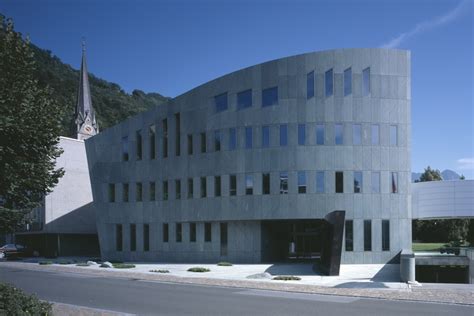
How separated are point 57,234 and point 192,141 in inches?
1096

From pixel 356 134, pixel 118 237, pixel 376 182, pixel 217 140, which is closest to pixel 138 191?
pixel 118 237

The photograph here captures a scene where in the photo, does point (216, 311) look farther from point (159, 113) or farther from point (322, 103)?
point (159, 113)

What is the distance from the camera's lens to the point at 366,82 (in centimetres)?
4025

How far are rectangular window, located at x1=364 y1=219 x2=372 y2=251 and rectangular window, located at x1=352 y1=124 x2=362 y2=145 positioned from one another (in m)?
6.15

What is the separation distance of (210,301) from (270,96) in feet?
79.3

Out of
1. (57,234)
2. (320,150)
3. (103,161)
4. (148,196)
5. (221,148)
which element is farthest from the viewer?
(57,234)

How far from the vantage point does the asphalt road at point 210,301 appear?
693 inches

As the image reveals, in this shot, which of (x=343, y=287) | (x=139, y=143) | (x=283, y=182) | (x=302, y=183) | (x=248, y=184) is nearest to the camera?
(x=343, y=287)

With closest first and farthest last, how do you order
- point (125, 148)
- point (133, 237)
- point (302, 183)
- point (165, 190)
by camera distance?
point (302, 183) → point (165, 190) → point (133, 237) → point (125, 148)

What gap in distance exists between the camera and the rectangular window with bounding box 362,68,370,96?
40156 mm

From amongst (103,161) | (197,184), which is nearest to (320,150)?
(197,184)

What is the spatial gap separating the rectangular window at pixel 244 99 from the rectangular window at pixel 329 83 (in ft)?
20.7

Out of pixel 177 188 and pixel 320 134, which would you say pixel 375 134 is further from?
pixel 177 188

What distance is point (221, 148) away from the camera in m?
43.5
